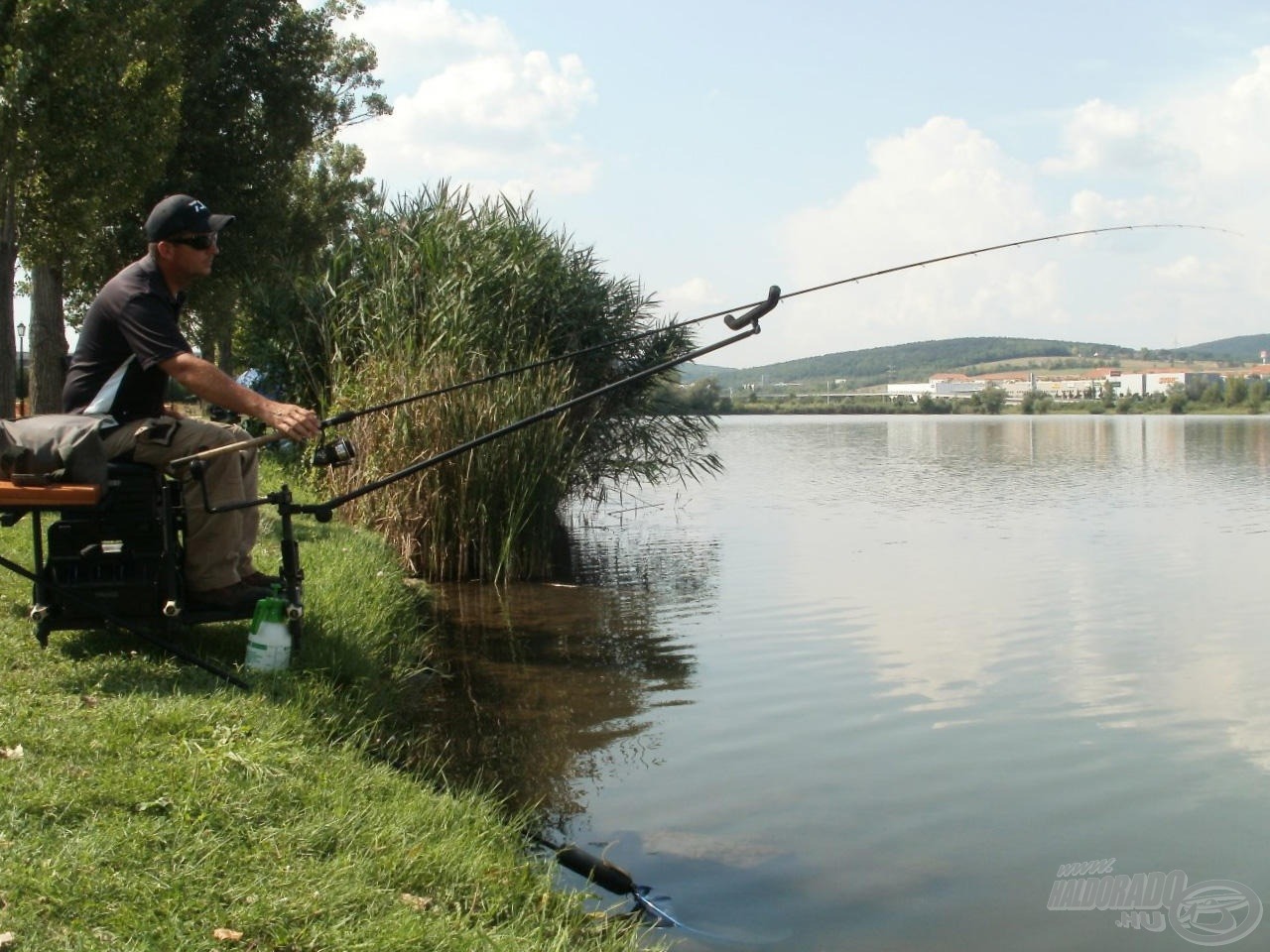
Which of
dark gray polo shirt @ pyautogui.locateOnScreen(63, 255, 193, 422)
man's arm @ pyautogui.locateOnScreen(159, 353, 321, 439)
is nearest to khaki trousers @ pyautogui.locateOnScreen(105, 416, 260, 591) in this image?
dark gray polo shirt @ pyautogui.locateOnScreen(63, 255, 193, 422)

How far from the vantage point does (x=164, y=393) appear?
592 centimetres

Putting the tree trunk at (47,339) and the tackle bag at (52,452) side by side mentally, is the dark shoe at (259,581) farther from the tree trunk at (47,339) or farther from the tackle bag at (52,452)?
the tree trunk at (47,339)

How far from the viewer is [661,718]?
8.23 metres

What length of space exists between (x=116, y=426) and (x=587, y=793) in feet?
9.11

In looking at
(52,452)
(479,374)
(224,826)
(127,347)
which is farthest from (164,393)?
(479,374)

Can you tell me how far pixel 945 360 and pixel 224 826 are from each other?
170333mm

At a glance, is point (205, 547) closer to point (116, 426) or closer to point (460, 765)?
point (116, 426)

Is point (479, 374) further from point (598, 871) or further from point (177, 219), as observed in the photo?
point (598, 871)

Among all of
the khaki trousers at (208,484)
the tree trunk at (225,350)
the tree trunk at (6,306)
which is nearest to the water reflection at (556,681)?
the khaki trousers at (208,484)

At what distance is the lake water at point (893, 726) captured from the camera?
547 cm

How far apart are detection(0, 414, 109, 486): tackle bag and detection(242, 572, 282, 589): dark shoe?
95cm

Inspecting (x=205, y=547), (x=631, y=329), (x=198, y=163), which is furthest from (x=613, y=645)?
(x=198, y=163)

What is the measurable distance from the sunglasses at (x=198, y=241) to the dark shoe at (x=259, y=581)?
1.44 meters

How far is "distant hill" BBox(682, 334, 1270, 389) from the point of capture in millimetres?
161250
